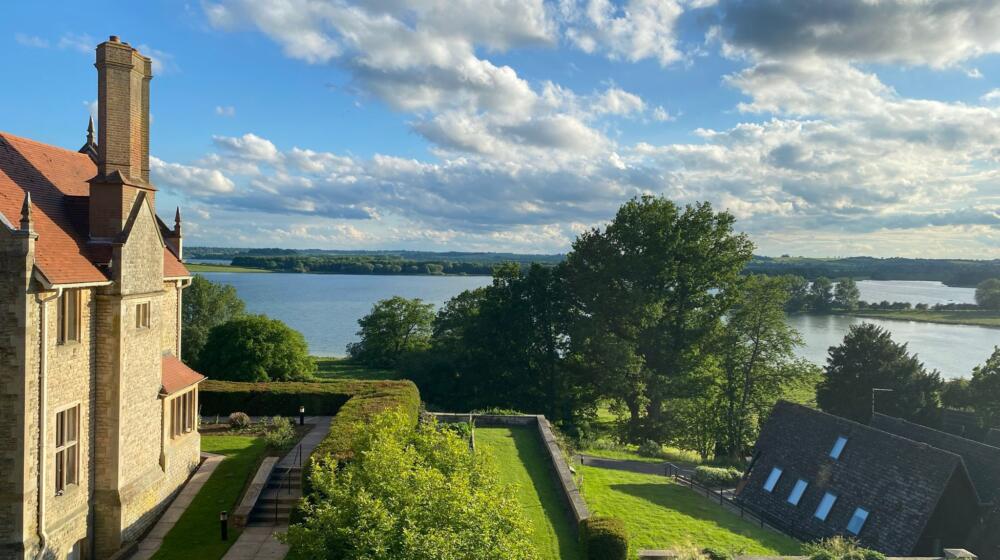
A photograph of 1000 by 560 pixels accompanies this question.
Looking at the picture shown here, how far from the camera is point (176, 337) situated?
21312 mm

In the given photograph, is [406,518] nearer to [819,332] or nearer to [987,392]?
[987,392]

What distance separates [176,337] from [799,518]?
24.1m

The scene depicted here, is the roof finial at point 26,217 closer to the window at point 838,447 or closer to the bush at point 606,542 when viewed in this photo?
the bush at point 606,542

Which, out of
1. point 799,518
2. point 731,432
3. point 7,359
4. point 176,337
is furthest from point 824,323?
point 7,359

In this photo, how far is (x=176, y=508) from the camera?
18.4 metres

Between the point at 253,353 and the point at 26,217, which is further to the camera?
the point at 253,353

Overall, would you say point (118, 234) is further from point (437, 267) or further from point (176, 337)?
point (437, 267)

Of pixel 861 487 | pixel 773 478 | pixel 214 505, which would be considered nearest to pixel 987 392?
pixel 773 478

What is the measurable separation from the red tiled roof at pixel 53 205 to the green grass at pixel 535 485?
1087 centimetres

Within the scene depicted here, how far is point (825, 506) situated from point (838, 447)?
8.46 feet

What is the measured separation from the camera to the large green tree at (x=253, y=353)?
127 feet

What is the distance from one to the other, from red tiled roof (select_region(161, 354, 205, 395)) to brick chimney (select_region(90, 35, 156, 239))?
198 inches

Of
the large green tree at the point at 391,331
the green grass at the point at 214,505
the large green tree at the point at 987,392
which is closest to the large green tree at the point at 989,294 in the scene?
the large green tree at the point at 987,392

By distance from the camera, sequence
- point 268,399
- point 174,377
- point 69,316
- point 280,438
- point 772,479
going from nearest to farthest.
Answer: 1. point 69,316
2. point 174,377
3. point 280,438
4. point 772,479
5. point 268,399
